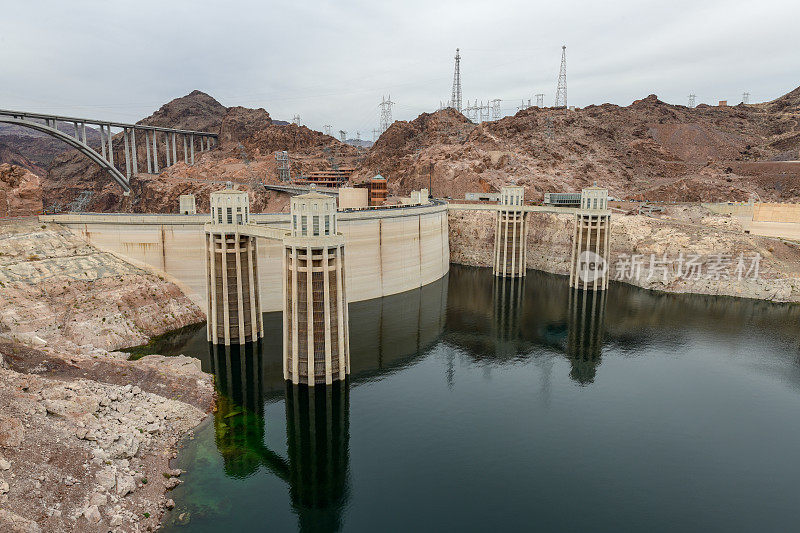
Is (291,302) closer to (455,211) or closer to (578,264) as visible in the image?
(578,264)

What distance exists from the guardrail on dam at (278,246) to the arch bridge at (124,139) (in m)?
52.6

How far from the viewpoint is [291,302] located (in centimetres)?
4272

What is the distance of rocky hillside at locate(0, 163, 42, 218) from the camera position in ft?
210

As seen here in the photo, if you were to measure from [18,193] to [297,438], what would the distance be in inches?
2224

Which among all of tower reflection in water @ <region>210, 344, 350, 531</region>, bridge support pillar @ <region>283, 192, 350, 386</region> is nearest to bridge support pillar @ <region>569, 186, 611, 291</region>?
tower reflection in water @ <region>210, 344, 350, 531</region>

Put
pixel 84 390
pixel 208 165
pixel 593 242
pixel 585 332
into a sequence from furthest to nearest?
pixel 208 165 < pixel 593 242 < pixel 585 332 < pixel 84 390

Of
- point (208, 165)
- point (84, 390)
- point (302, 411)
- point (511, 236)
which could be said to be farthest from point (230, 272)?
point (208, 165)

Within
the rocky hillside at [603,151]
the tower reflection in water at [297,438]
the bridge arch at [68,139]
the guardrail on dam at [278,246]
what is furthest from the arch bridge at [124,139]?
the tower reflection in water at [297,438]

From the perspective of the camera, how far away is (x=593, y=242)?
8369 centimetres

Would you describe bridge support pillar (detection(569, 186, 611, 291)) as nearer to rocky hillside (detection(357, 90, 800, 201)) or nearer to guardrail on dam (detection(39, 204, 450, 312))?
guardrail on dam (detection(39, 204, 450, 312))

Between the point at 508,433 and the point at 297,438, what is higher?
the point at 508,433

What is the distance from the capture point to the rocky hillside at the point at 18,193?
210 feet

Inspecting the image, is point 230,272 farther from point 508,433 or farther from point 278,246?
point 508,433

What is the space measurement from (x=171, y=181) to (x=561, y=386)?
118695mm
